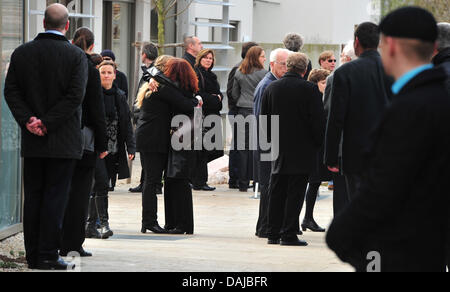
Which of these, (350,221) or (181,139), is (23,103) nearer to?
(181,139)

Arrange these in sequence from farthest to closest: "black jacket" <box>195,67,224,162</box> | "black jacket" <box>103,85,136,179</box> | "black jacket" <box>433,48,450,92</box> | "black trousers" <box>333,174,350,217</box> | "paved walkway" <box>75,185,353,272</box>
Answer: "black jacket" <box>195,67,224,162</box>, "black jacket" <box>103,85,136,179</box>, "black trousers" <box>333,174,350,217</box>, "paved walkway" <box>75,185,353,272</box>, "black jacket" <box>433,48,450,92</box>

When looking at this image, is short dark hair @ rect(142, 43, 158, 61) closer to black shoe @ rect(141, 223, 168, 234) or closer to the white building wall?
black shoe @ rect(141, 223, 168, 234)

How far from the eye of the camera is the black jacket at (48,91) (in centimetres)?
775

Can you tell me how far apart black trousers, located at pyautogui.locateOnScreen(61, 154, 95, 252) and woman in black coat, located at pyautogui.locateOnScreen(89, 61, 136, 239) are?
1.33m

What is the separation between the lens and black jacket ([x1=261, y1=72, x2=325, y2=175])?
32.3ft

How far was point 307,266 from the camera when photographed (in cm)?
848

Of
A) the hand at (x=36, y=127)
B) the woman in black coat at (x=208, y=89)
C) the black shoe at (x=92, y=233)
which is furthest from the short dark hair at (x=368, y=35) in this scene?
the woman in black coat at (x=208, y=89)

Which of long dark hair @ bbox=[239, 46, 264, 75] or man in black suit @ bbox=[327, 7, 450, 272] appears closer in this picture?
man in black suit @ bbox=[327, 7, 450, 272]

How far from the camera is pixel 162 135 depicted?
10555 millimetres

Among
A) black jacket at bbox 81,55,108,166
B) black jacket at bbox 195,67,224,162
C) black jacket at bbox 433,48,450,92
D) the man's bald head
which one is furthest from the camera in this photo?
black jacket at bbox 195,67,224,162

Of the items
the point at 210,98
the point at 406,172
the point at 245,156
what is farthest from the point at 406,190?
the point at 245,156

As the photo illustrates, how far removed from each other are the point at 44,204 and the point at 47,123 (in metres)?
0.63

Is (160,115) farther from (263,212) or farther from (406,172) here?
(406,172)

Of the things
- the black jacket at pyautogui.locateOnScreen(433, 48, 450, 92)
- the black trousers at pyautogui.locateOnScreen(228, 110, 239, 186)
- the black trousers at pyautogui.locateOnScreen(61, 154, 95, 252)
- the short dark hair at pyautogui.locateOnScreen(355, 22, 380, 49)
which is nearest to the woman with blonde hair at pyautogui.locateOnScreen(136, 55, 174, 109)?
the black trousers at pyautogui.locateOnScreen(61, 154, 95, 252)
